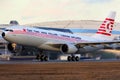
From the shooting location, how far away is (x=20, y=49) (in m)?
61.6

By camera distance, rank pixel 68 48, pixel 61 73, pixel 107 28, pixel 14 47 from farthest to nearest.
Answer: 1. pixel 107 28
2. pixel 14 47
3. pixel 68 48
4. pixel 61 73

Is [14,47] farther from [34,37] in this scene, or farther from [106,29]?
[106,29]

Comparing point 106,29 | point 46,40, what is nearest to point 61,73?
point 46,40

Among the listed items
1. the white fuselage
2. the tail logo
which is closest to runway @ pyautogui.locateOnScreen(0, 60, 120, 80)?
the white fuselage

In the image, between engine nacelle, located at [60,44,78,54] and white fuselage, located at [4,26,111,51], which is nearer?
white fuselage, located at [4,26,111,51]

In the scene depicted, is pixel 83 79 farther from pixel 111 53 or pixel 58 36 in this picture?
pixel 111 53

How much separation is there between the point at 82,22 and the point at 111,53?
4558 inches

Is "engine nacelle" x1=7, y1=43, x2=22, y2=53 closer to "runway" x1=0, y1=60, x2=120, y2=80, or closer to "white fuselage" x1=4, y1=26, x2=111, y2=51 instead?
"white fuselage" x1=4, y1=26, x2=111, y2=51

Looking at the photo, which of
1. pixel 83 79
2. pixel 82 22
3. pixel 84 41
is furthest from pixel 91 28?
pixel 83 79

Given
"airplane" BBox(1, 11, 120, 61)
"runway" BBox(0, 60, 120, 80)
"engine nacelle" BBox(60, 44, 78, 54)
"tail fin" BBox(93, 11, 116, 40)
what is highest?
"tail fin" BBox(93, 11, 116, 40)

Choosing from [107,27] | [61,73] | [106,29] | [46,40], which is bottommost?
[61,73]

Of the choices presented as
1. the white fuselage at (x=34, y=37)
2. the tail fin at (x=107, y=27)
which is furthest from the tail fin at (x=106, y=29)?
the white fuselage at (x=34, y=37)

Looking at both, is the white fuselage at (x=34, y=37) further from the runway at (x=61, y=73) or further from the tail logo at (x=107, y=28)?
the runway at (x=61, y=73)

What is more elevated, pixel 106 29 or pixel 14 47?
pixel 106 29
